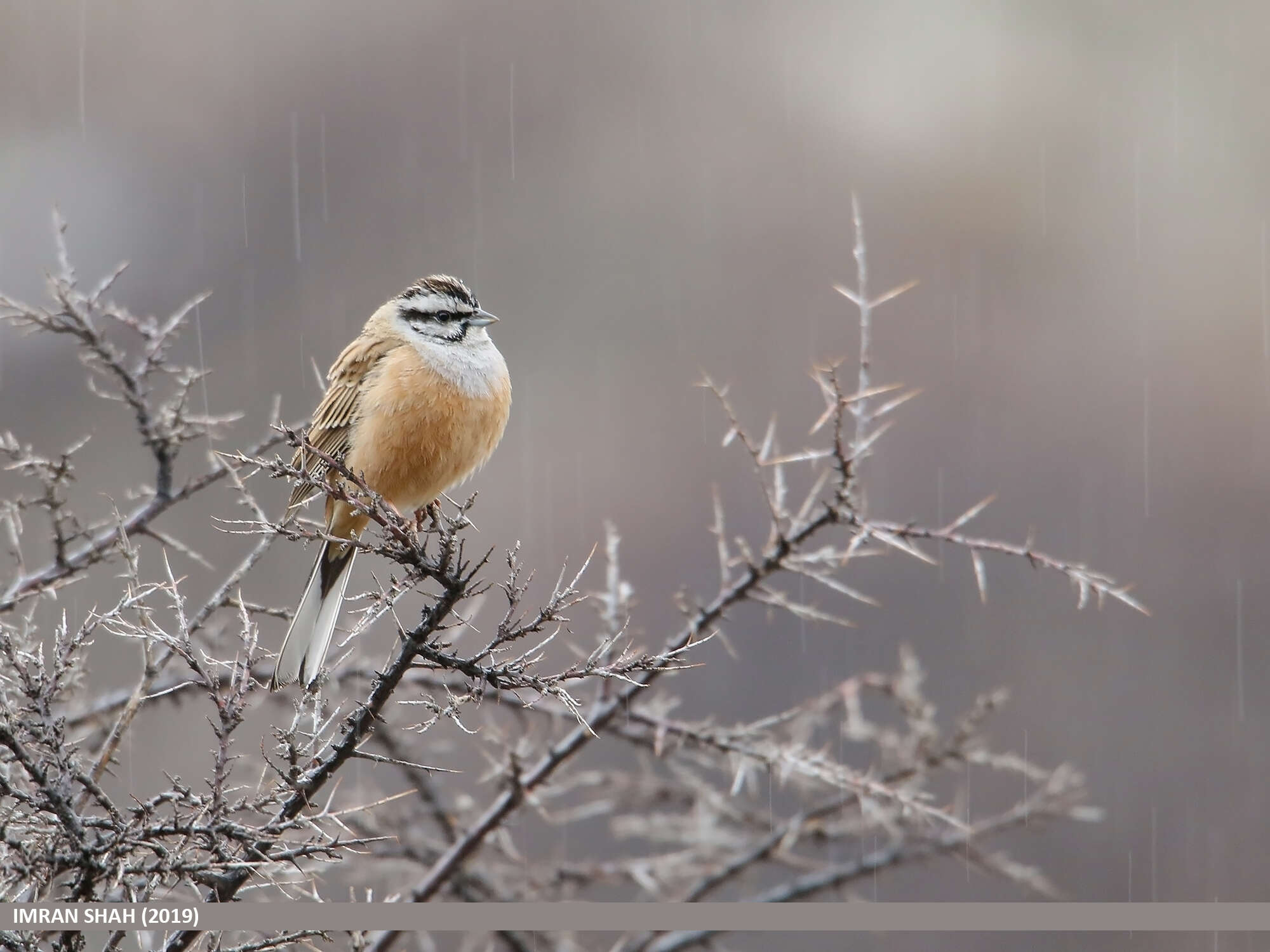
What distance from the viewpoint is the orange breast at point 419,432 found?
411 centimetres

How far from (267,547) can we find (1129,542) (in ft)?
36.9

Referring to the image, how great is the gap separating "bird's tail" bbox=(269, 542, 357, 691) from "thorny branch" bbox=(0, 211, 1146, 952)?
0.11 m

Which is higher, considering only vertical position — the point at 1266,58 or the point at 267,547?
the point at 1266,58

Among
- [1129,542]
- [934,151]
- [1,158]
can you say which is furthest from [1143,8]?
[1,158]

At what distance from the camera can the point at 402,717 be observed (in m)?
4.50

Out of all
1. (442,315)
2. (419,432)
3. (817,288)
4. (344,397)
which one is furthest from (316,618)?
(817,288)

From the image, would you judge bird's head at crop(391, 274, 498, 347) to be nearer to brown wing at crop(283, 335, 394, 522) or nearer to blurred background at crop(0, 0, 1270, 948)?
brown wing at crop(283, 335, 394, 522)

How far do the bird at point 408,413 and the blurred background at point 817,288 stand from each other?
4.27 m

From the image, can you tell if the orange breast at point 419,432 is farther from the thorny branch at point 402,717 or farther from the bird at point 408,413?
the thorny branch at point 402,717

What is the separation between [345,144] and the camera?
18000 mm

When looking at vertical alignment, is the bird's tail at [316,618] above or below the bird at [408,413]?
below

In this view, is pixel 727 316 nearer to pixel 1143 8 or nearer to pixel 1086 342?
pixel 1086 342

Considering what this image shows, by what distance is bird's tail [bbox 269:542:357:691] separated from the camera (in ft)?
11.4

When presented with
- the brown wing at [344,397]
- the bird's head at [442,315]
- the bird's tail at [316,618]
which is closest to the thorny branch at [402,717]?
the bird's tail at [316,618]
